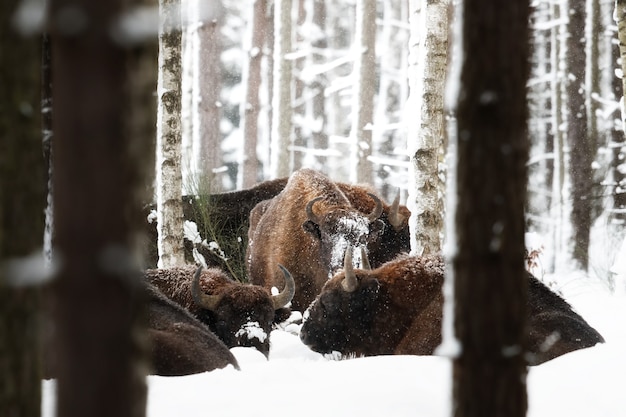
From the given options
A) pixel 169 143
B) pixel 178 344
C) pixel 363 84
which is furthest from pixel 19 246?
pixel 363 84

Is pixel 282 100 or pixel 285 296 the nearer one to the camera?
pixel 285 296

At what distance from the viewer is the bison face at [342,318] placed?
25.3 feet

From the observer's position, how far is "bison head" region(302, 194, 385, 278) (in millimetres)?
10867

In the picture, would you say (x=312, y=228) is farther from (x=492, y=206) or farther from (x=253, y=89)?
(x=253, y=89)

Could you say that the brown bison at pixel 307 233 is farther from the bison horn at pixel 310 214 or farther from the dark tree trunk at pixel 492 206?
the dark tree trunk at pixel 492 206

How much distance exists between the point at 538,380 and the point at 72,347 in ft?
9.79

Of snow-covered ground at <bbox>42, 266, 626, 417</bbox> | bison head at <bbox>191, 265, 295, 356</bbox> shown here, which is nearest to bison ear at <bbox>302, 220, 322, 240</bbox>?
bison head at <bbox>191, 265, 295, 356</bbox>

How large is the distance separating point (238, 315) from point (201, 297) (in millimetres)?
343

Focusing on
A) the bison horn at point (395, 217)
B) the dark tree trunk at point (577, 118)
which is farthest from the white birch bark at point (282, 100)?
the bison horn at point (395, 217)

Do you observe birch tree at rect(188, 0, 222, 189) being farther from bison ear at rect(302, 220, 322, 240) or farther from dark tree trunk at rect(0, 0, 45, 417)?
dark tree trunk at rect(0, 0, 45, 417)

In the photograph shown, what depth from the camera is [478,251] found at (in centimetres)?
193

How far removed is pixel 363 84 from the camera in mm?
21203

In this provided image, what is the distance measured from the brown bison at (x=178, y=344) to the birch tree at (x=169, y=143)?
3850mm

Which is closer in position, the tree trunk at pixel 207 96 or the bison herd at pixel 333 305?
the bison herd at pixel 333 305
